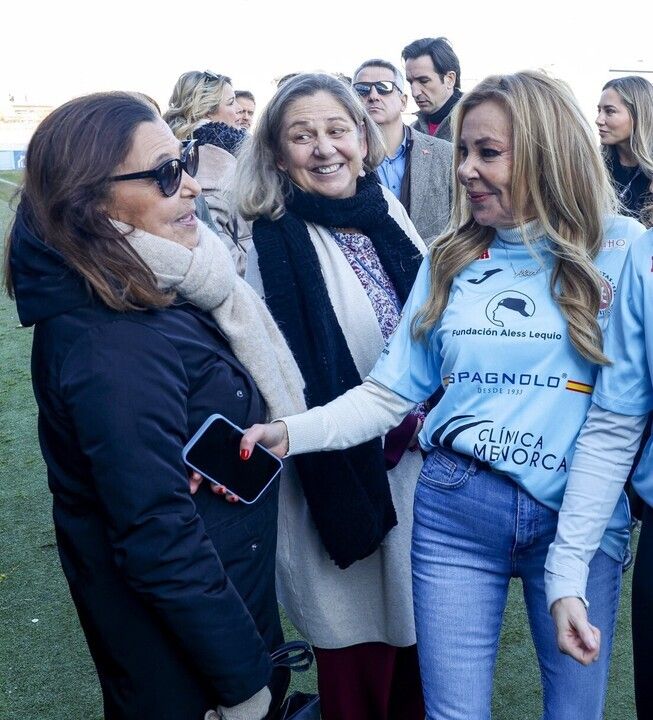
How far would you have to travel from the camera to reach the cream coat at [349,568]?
2.32 m

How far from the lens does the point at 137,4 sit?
45062 millimetres

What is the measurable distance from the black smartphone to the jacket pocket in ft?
1.11

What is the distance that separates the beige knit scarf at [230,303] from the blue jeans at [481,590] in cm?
40

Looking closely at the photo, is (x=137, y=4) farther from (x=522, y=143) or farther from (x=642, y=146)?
(x=522, y=143)

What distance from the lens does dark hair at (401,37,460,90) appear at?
5.14 metres

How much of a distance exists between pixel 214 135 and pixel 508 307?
2.70 meters

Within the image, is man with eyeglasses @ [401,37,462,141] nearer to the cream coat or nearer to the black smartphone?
the cream coat

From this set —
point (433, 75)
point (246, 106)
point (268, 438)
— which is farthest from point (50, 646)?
point (246, 106)

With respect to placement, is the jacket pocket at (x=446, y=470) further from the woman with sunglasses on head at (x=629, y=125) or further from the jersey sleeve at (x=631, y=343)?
the woman with sunglasses on head at (x=629, y=125)

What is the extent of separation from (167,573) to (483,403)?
0.74 meters

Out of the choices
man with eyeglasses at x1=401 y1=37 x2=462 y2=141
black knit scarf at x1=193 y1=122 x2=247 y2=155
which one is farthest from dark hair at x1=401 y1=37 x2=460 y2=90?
black knit scarf at x1=193 y1=122 x2=247 y2=155

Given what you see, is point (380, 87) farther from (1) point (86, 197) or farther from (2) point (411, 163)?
(1) point (86, 197)

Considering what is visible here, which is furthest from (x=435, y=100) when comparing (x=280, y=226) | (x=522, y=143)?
(x=522, y=143)

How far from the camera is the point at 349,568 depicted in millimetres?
2369
